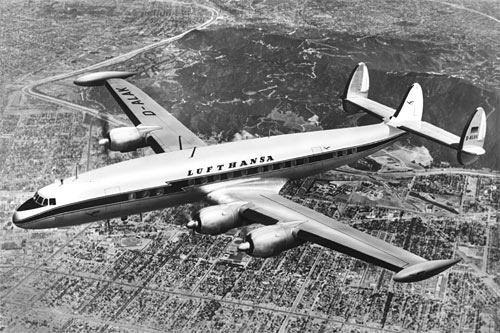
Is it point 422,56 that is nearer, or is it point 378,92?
point 378,92

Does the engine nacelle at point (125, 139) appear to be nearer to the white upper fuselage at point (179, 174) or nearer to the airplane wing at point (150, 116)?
the airplane wing at point (150, 116)

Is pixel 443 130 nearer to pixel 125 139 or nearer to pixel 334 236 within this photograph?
pixel 334 236

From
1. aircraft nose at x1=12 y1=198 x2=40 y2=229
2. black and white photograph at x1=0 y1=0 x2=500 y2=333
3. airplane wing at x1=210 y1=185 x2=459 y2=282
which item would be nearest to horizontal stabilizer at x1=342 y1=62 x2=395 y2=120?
black and white photograph at x1=0 y1=0 x2=500 y2=333

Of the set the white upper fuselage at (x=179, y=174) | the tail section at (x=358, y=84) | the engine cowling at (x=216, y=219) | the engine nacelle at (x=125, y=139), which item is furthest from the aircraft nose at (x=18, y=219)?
the tail section at (x=358, y=84)

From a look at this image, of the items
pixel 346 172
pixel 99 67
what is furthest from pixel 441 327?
pixel 99 67

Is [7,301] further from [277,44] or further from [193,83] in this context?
[277,44]

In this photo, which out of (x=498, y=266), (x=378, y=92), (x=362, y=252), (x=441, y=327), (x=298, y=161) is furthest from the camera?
(x=378, y=92)
